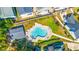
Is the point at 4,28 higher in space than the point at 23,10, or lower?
lower

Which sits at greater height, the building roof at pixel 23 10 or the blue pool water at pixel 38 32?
the building roof at pixel 23 10

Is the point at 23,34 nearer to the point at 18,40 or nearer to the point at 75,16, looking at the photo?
the point at 18,40

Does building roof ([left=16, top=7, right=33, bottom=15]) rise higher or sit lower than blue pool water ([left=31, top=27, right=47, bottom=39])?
higher

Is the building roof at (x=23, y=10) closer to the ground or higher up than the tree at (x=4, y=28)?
higher up

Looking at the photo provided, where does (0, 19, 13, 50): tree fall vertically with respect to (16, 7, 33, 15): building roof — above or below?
below

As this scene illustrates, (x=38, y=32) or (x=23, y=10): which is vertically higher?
(x=23, y=10)
